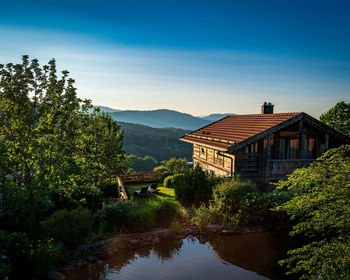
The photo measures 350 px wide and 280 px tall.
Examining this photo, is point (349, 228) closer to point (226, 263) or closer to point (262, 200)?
point (226, 263)

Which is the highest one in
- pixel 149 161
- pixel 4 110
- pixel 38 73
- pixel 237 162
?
pixel 38 73

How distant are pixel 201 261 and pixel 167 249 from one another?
1.52 m

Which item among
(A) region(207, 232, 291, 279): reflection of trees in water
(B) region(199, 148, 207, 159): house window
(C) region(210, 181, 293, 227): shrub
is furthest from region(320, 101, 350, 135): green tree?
(A) region(207, 232, 291, 279): reflection of trees in water

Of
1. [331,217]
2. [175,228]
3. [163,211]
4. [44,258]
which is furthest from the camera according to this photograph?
[163,211]

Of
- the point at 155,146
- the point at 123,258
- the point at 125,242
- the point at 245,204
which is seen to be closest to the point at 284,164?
the point at 245,204

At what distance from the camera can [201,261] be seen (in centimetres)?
867

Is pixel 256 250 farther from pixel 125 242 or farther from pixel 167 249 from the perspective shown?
pixel 125 242

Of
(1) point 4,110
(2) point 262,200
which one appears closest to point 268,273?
(2) point 262,200

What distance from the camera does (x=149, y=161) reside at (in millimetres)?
76375

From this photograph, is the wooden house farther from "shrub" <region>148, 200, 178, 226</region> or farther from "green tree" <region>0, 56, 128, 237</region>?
"green tree" <region>0, 56, 128, 237</region>

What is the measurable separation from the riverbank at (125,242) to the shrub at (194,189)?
9.40ft

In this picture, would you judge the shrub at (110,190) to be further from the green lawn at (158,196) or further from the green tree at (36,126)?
the green tree at (36,126)

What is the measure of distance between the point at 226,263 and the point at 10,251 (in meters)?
6.93

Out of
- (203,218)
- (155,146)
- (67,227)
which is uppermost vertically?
(155,146)
